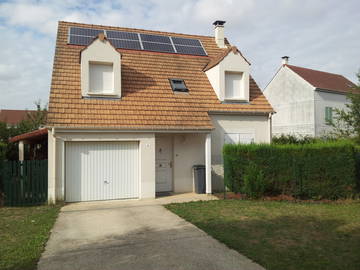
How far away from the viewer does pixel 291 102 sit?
103 feet

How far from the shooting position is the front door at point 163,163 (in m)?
13.7

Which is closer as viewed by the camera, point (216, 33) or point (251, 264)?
point (251, 264)

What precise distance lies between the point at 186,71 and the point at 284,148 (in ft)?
21.3

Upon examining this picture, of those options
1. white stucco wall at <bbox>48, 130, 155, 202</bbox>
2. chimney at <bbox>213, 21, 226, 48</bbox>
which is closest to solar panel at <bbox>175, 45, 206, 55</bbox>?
chimney at <bbox>213, 21, 226, 48</bbox>

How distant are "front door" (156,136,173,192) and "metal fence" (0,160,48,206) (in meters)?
4.67

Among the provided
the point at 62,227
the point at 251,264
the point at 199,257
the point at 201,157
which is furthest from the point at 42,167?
the point at 251,264

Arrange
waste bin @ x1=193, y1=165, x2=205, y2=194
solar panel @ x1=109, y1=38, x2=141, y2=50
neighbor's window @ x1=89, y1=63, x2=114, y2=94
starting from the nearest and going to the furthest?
neighbor's window @ x1=89, y1=63, x2=114, y2=94 < waste bin @ x1=193, y1=165, x2=205, y2=194 < solar panel @ x1=109, y1=38, x2=141, y2=50

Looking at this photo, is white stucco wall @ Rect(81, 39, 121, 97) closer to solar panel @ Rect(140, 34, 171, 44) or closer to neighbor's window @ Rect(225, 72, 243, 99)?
solar panel @ Rect(140, 34, 171, 44)

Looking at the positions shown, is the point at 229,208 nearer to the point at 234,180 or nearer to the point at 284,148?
the point at 234,180

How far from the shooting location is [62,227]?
319 inches

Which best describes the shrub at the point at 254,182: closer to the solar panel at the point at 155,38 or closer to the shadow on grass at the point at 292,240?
the shadow on grass at the point at 292,240

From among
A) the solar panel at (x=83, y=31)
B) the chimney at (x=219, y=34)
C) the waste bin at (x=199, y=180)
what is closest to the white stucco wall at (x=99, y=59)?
the solar panel at (x=83, y=31)

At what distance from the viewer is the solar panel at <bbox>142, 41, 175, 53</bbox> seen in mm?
16484

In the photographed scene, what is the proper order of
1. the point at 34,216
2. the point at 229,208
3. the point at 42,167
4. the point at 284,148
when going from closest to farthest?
the point at 34,216, the point at 229,208, the point at 42,167, the point at 284,148
